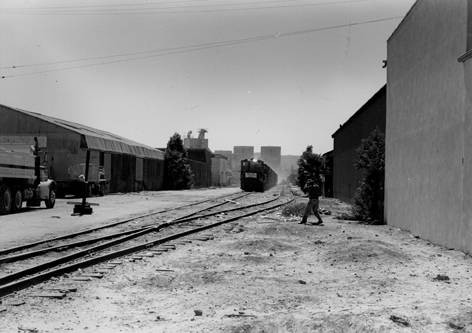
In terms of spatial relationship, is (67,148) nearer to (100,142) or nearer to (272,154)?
(100,142)

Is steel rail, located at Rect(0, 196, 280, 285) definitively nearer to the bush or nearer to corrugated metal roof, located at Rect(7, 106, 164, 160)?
the bush

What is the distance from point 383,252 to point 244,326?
569 centimetres

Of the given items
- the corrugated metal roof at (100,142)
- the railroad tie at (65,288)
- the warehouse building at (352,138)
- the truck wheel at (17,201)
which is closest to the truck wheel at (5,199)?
A: the truck wheel at (17,201)

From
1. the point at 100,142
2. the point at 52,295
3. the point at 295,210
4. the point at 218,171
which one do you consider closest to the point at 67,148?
the point at 100,142

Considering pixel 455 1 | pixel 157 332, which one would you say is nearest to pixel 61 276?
pixel 157 332

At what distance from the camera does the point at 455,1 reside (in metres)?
11.6

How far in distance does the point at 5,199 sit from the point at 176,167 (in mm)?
38443

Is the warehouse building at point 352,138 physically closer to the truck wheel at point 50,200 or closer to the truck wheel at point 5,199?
the truck wheel at point 50,200

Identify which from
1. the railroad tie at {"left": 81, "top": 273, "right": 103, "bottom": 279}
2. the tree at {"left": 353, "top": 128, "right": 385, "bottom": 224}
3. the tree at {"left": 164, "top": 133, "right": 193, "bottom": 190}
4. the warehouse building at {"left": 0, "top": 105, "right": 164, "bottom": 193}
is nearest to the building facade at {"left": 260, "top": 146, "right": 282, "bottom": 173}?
the tree at {"left": 164, "top": 133, "right": 193, "bottom": 190}

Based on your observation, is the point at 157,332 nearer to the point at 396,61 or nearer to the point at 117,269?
the point at 117,269

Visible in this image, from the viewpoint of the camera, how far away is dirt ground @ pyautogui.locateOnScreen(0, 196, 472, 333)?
19.1ft

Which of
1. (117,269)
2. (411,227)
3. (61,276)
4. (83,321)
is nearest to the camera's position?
(83,321)

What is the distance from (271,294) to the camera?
7359 millimetres

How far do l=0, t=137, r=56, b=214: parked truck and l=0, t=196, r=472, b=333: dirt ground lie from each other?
12.0 m
